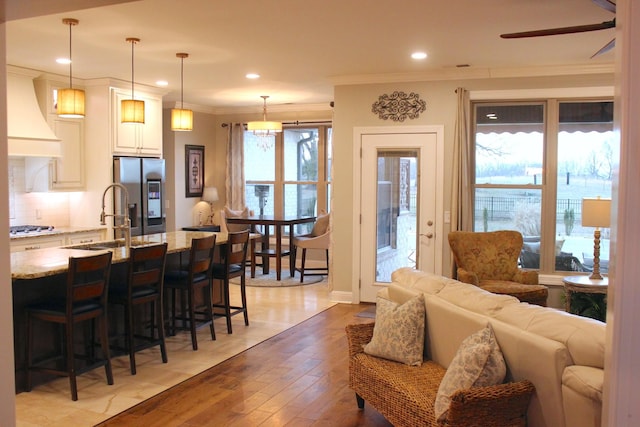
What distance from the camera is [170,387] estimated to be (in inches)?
168

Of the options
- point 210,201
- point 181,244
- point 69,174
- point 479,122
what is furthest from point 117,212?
point 479,122

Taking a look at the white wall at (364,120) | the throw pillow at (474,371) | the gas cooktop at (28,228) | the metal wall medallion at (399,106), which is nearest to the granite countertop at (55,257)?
the gas cooktop at (28,228)

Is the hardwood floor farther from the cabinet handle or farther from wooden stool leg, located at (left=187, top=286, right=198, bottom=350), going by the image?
the cabinet handle

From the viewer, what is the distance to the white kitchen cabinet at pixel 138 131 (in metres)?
7.21

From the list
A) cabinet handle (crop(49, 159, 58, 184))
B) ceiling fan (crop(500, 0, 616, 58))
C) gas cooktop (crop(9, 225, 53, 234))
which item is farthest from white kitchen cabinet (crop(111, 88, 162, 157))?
ceiling fan (crop(500, 0, 616, 58))

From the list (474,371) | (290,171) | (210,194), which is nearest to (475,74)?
(290,171)

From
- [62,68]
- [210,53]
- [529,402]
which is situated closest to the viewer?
[529,402]

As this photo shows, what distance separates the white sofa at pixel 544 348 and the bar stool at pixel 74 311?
2347mm

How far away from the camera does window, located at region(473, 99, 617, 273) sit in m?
6.48

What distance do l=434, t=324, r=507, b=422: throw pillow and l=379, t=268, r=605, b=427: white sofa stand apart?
9cm

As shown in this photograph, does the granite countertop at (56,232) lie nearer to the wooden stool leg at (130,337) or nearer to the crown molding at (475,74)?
the wooden stool leg at (130,337)

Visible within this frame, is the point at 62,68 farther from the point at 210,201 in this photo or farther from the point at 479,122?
the point at 479,122

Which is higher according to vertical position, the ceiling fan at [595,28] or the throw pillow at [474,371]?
the ceiling fan at [595,28]

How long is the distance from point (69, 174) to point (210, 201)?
3.24 m
